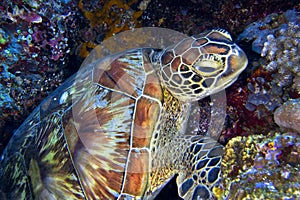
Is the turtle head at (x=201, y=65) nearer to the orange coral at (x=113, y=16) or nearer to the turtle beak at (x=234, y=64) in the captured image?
the turtle beak at (x=234, y=64)

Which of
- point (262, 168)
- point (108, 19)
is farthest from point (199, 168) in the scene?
point (108, 19)

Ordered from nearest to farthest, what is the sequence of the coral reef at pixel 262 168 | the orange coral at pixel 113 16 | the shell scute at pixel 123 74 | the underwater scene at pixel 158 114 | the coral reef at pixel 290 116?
the coral reef at pixel 262 168, the coral reef at pixel 290 116, the underwater scene at pixel 158 114, the shell scute at pixel 123 74, the orange coral at pixel 113 16

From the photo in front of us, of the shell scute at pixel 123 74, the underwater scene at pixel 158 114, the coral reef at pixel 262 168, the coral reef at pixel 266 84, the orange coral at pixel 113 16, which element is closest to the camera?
the coral reef at pixel 262 168

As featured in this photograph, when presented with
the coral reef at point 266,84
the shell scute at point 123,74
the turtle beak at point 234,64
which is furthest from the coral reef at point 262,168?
the shell scute at point 123,74

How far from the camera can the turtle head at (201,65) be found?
2039 millimetres

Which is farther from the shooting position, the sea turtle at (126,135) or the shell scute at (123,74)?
the shell scute at (123,74)

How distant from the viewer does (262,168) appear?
1.40 meters

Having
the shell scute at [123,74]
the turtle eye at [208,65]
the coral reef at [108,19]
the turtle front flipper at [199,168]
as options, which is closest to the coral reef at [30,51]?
the coral reef at [108,19]

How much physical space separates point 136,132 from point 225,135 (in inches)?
32.7

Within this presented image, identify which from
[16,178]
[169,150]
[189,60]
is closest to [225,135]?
[169,150]

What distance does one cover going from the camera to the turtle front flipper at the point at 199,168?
188 centimetres

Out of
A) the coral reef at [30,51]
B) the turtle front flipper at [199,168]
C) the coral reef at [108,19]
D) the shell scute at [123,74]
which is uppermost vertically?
the coral reef at [108,19]

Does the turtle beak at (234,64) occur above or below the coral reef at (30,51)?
below

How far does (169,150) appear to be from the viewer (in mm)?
2328
